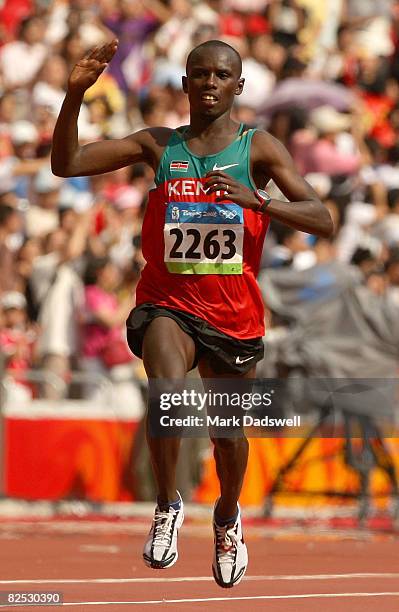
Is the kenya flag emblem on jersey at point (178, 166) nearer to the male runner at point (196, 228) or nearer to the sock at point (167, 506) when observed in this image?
the male runner at point (196, 228)

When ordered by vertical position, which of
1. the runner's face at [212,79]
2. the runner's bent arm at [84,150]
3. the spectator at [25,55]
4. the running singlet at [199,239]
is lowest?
the running singlet at [199,239]

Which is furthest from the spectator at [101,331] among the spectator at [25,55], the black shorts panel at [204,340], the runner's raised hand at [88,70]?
the runner's raised hand at [88,70]

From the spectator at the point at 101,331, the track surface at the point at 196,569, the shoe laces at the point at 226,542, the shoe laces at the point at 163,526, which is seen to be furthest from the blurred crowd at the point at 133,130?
the shoe laces at the point at 163,526

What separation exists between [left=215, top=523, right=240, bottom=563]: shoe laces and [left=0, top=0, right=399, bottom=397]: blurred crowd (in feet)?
20.9

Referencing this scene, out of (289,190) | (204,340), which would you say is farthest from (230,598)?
(289,190)

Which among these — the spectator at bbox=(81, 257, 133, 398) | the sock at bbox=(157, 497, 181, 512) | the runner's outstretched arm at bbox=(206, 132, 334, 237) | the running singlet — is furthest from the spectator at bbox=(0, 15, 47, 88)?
the sock at bbox=(157, 497, 181, 512)

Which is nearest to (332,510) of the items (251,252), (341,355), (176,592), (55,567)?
(341,355)

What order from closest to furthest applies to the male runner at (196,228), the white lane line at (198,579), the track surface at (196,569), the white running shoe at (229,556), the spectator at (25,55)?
1. the male runner at (196,228)
2. the white running shoe at (229,556)
3. the track surface at (196,569)
4. the white lane line at (198,579)
5. the spectator at (25,55)

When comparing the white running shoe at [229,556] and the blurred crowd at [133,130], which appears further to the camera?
the blurred crowd at [133,130]

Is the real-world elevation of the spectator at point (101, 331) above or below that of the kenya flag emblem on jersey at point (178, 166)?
below

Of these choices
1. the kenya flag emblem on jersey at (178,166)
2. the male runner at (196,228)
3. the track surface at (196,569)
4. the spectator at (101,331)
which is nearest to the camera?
the male runner at (196,228)

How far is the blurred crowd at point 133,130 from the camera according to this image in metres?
15.5

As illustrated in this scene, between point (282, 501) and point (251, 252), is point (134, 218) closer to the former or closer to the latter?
point (282, 501)

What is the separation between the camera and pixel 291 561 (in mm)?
11633
